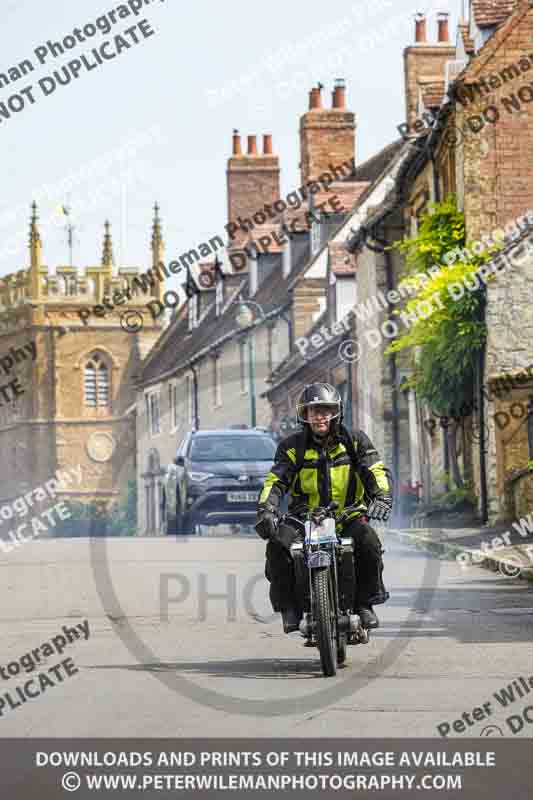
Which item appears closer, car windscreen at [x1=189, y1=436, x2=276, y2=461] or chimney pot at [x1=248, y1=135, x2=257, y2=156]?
car windscreen at [x1=189, y1=436, x2=276, y2=461]

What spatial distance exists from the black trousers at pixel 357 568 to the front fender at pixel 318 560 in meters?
0.26

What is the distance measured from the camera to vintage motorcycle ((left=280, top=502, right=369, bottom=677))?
10188 millimetres

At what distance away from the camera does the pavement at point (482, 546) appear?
62.4 ft

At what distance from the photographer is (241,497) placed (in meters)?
29.0

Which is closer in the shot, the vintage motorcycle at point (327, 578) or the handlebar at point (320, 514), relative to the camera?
the vintage motorcycle at point (327, 578)

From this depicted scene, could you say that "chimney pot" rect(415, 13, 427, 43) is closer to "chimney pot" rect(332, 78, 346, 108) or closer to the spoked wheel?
"chimney pot" rect(332, 78, 346, 108)

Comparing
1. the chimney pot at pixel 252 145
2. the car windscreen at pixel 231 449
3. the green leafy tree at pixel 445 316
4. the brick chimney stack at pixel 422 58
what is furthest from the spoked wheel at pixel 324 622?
the chimney pot at pixel 252 145

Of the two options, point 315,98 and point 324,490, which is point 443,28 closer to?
point 315,98

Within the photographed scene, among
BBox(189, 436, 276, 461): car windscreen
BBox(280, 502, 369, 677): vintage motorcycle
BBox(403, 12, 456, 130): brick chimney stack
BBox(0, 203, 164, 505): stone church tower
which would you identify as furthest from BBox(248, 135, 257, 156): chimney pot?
BBox(280, 502, 369, 677): vintage motorcycle

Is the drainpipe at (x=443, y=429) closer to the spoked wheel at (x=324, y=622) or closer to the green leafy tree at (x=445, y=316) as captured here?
the green leafy tree at (x=445, y=316)

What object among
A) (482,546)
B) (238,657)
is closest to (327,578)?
(238,657)

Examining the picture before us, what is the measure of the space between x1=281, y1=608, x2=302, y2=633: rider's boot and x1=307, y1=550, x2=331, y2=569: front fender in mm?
425

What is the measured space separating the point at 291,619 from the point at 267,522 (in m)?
0.62

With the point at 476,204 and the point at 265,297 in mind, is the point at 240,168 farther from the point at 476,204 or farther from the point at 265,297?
the point at 476,204
